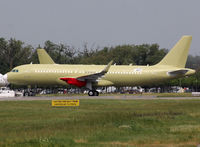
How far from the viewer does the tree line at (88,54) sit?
4742 inches

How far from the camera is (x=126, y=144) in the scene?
16.0 m

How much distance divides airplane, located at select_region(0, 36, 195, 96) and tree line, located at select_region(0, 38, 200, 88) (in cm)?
4903

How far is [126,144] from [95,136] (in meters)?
2.26

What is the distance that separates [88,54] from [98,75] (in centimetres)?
10146

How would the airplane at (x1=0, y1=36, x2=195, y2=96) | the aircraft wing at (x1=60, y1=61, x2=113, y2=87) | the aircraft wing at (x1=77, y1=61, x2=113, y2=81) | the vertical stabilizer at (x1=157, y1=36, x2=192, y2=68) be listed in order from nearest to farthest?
the aircraft wing at (x1=77, y1=61, x2=113, y2=81), the aircraft wing at (x1=60, y1=61, x2=113, y2=87), the airplane at (x1=0, y1=36, x2=195, y2=96), the vertical stabilizer at (x1=157, y1=36, x2=192, y2=68)

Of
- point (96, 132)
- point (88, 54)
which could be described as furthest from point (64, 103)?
point (88, 54)

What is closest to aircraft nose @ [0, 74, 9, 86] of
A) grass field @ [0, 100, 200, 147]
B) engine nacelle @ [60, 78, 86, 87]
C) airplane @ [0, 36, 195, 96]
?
airplane @ [0, 36, 195, 96]

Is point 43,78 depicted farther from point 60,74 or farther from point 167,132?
point 167,132

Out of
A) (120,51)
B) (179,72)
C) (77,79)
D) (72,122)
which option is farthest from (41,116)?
(120,51)

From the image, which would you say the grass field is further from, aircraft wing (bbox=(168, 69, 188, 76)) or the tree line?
the tree line

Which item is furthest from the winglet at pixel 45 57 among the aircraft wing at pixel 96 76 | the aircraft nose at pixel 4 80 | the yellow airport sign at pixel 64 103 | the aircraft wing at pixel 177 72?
the yellow airport sign at pixel 64 103

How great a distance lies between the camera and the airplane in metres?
57.0

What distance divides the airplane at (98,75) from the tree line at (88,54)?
49.0 metres

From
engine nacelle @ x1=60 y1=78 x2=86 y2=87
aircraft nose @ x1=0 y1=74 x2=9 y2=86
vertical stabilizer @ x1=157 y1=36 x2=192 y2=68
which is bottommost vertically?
engine nacelle @ x1=60 y1=78 x2=86 y2=87
